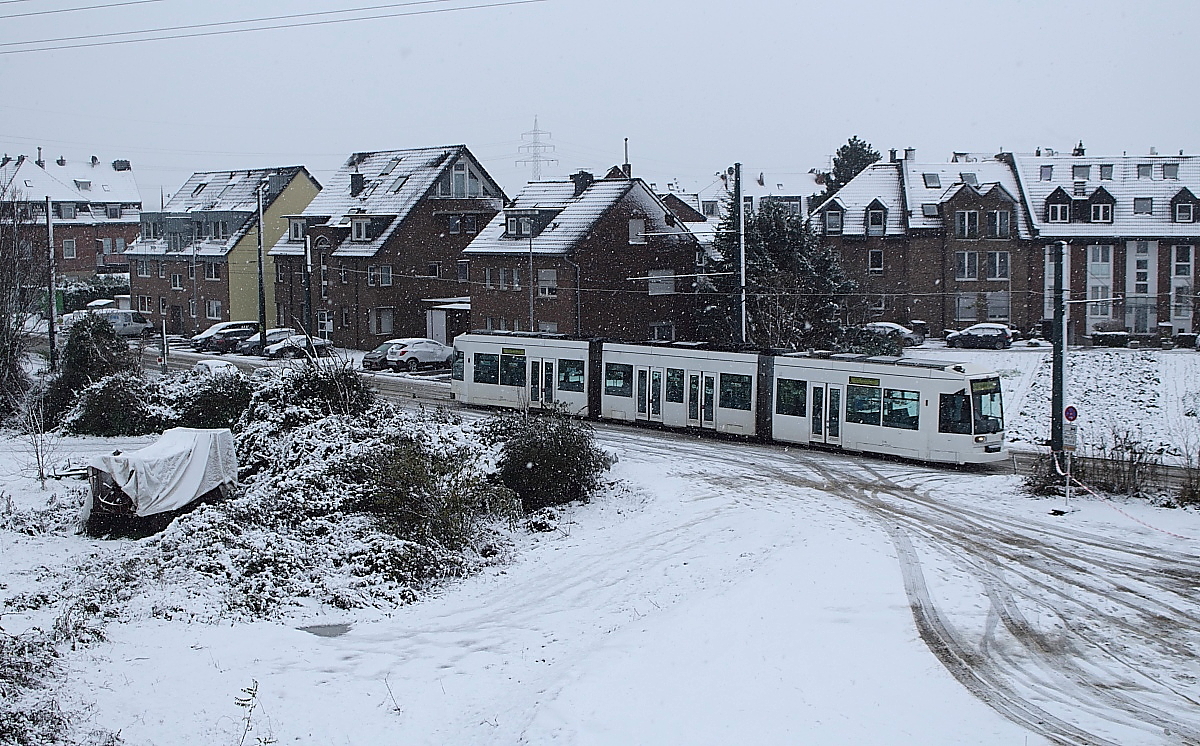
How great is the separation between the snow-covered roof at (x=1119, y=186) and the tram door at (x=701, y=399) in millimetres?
29785

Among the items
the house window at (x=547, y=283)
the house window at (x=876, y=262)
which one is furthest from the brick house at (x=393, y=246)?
the house window at (x=876, y=262)

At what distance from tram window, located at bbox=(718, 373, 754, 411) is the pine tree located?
54.0m

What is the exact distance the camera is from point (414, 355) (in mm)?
44656

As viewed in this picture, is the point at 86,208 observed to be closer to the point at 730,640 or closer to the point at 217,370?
the point at 217,370

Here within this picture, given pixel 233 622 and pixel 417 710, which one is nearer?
pixel 417 710

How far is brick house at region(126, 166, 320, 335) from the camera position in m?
60.0

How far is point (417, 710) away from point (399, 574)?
19.2ft

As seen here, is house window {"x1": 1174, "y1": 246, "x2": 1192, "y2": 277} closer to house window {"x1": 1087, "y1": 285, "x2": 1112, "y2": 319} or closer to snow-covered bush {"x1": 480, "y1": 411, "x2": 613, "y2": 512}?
house window {"x1": 1087, "y1": 285, "x2": 1112, "y2": 319}

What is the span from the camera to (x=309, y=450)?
21953 millimetres

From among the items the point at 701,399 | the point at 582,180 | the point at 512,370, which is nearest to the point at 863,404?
the point at 701,399

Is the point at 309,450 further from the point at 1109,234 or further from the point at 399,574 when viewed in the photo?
the point at 1109,234

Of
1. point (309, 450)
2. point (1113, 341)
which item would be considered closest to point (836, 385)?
point (309, 450)

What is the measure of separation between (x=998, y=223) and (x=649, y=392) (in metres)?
29.2

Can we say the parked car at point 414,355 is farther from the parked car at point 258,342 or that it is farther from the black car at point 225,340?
the black car at point 225,340
